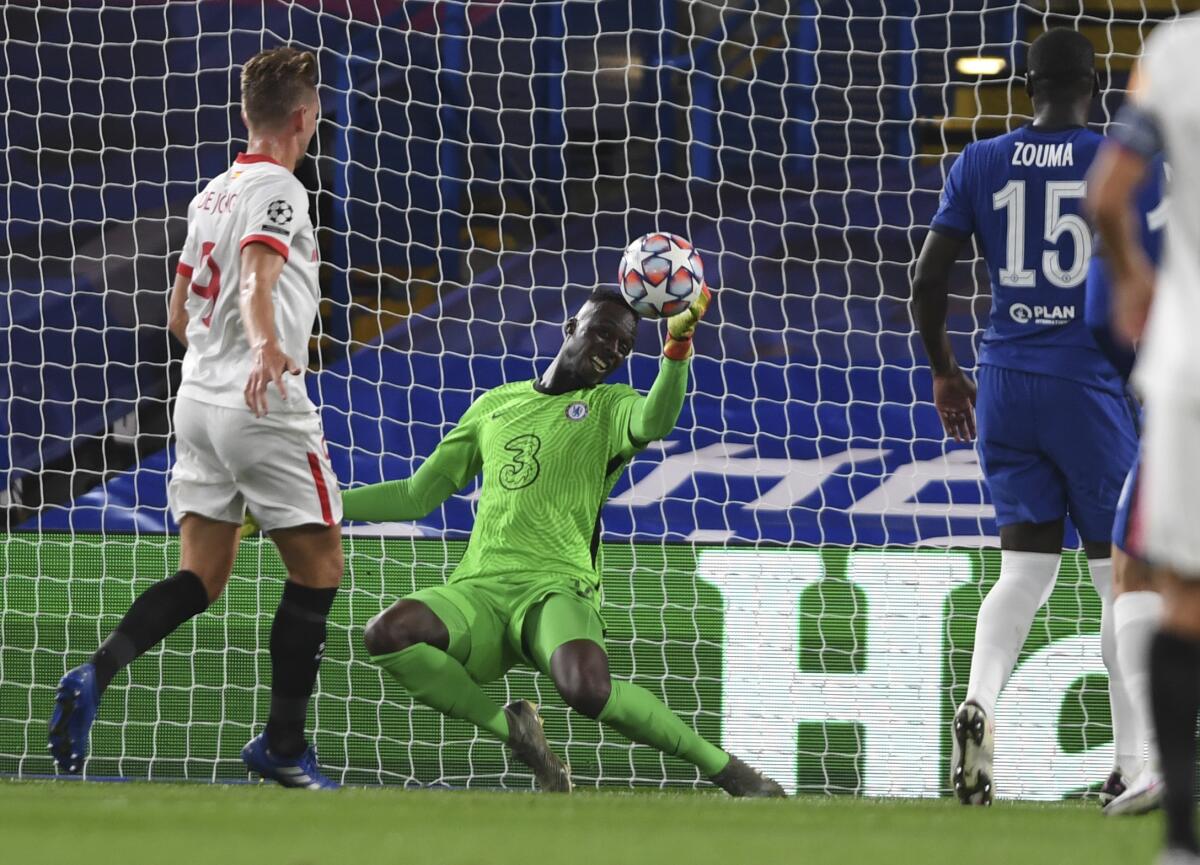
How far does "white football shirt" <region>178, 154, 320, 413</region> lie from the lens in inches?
173

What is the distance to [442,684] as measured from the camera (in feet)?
16.1

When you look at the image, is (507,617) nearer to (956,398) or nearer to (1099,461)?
(956,398)

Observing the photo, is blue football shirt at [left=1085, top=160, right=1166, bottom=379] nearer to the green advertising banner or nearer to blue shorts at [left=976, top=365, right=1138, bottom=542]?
blue shorts at [left=976, top=365, right=1138, bottom=542]

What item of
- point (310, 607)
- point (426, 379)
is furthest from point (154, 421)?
point (310, 607)

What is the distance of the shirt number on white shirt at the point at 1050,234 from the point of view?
4398 millimetres

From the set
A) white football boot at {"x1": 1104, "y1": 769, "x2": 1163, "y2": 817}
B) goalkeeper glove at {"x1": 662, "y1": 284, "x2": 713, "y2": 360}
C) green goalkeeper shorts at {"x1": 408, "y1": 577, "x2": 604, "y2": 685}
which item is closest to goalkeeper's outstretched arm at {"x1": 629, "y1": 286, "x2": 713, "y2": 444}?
goalkeeper glove at {"x1": 662, "y1": 284, "x2": 713, "y2": 360}

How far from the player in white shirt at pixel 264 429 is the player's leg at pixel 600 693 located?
63 centimetres

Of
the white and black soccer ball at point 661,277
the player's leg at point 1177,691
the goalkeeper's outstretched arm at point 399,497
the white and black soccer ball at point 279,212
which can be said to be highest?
the white and black soccer ball at point 279,212

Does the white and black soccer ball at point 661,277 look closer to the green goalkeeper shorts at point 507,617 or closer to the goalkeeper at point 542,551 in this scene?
the goalkeeper at point 542,551

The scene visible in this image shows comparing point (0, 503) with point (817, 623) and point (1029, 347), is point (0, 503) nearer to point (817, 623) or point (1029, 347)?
point (817, 623)

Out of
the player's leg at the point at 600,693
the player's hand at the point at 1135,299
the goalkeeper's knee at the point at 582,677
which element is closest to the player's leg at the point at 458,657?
the player's leg at the point at 600,693

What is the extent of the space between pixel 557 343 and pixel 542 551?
6.77 feet

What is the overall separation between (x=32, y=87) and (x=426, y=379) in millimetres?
2571

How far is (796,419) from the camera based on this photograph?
6797 mm
